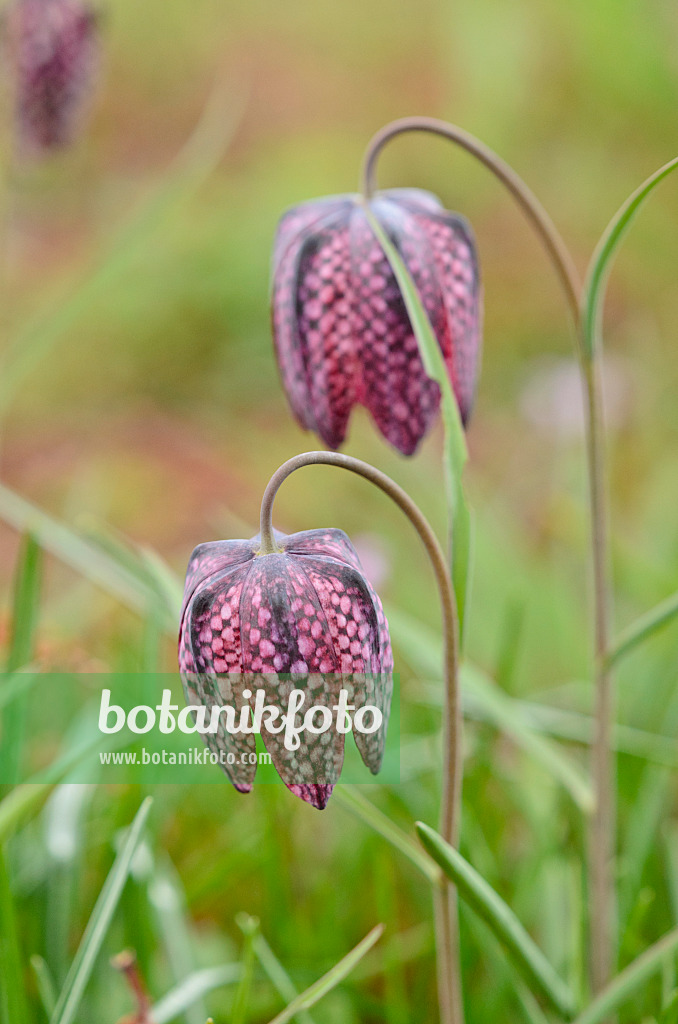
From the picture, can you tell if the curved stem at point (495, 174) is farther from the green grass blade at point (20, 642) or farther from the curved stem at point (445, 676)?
the green grass blade at point (20, 642)

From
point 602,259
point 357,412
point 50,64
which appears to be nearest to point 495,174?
point 602,259

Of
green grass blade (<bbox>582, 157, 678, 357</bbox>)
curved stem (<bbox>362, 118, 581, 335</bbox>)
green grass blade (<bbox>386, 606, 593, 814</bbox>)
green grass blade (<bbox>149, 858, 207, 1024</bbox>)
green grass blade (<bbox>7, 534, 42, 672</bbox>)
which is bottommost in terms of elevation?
green grass blade (<bbox>149, 858, 207, 1024</bbox>)

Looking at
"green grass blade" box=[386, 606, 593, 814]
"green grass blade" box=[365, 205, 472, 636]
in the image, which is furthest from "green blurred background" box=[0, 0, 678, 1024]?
"green grass blade" box=[365, 205, 472, 636]

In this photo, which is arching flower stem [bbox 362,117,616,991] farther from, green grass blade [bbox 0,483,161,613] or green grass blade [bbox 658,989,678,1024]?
green grass blade [bbox 0,483,161,613]

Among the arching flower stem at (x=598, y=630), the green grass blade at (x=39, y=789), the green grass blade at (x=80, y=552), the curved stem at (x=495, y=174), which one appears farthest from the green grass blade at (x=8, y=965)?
the curved stem at (x=495, y=174)

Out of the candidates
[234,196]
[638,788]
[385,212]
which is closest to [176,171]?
[385,212]
